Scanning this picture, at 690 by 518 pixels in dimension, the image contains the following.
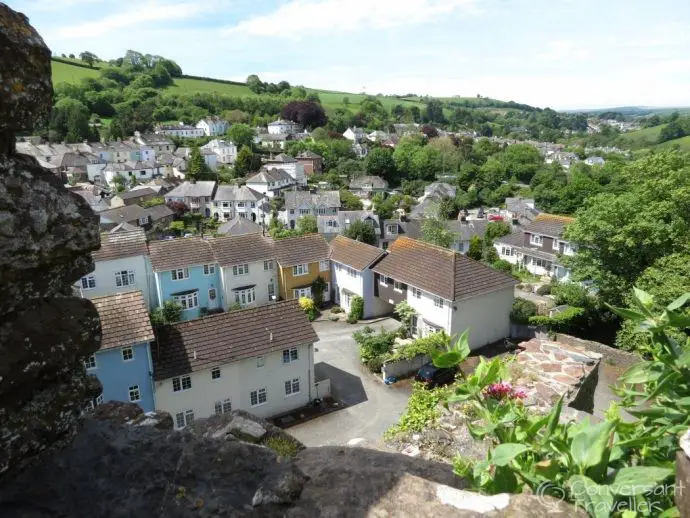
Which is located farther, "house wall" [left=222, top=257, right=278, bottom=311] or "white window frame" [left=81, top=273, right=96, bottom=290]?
"house wall" [left=222, top=257, right=278, bottom=311]

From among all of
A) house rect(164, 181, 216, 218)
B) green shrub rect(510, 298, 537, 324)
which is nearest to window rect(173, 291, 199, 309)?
green shrub rect(510, 298, 537, 324)

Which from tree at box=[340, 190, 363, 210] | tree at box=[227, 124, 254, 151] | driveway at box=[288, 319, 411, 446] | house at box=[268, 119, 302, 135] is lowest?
driveway at box=[288, 319, 411, 446]

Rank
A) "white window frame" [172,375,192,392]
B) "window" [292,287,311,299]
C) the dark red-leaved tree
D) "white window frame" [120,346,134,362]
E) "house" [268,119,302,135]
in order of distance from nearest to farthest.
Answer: "white window frame" [120,346,134,362] → "white window frame" [172,375,192,392] → "window" [292,287,311,299] → "house" [268,119,302,135] → the dark red-leaved tree

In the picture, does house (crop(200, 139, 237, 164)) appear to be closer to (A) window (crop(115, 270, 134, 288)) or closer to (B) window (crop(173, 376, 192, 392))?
(A) window (crop(115, 270, 134, 288))

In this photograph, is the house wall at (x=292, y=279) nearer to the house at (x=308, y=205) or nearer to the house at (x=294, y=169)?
the house at (x=308, y=205)

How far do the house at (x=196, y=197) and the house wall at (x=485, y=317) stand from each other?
51.6 meters

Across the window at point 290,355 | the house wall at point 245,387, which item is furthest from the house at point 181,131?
the house wall at point 245,387

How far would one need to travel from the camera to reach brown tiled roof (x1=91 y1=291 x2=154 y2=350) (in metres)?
18.2

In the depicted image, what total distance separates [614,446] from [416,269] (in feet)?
87.0

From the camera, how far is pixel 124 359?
18.3m

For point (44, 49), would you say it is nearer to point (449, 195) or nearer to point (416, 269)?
point (416, 269)

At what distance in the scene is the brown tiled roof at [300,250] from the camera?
113 ft

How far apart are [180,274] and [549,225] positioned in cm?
3483

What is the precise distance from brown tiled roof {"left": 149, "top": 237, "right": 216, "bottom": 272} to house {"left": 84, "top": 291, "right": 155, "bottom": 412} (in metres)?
12.9
